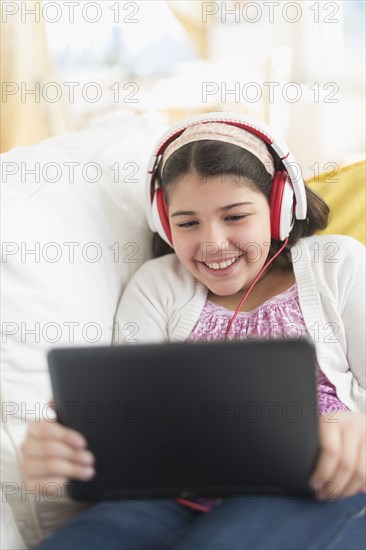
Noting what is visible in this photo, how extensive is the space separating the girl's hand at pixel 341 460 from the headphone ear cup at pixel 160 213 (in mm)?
437

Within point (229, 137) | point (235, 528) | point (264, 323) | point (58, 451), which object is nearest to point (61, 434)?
point (58, 451)

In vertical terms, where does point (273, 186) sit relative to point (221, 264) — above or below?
above

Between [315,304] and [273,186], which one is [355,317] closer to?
[315,304]

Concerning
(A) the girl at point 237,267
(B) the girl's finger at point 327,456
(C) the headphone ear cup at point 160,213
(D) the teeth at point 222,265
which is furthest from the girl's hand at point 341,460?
(C) the headphone ear cup at point 160,213

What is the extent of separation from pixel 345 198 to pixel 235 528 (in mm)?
702

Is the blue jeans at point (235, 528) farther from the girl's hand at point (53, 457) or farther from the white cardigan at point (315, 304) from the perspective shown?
the white cardigan at point (315, 304)

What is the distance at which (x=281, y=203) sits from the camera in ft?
3.30

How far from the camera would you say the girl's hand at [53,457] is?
0.64m

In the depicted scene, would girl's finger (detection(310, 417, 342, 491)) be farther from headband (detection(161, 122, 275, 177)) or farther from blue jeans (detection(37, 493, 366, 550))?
headband (detection(161, 122, 275, 177))

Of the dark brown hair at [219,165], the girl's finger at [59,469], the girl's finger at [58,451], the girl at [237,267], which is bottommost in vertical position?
the girl's finger at [59,469]

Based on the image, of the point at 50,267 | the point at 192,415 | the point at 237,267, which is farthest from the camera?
the point at 237,267

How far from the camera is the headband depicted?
0.99m

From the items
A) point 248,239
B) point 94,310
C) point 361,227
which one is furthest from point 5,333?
point 361,227

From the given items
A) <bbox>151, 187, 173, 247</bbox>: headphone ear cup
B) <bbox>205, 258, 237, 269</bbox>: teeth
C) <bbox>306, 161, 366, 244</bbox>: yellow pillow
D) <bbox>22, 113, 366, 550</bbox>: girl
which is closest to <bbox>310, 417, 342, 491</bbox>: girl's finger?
<bbox>22, 113, 366, 550</bbox>: girl
